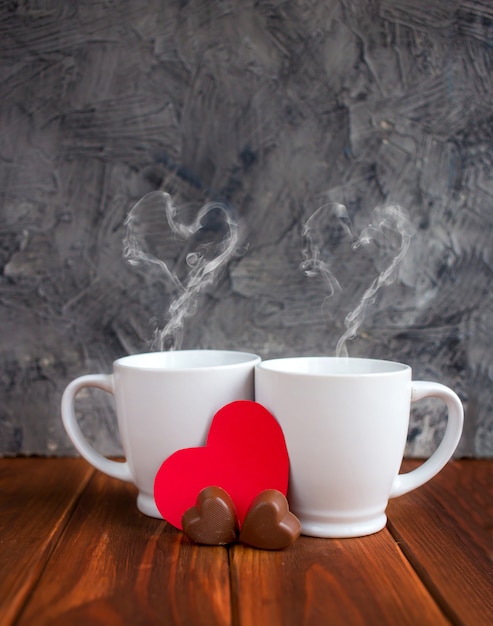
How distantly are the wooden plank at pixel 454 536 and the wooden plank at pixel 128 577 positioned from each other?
182 millimetres

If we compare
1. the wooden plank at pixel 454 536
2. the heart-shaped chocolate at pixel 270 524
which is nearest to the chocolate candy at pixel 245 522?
the heart-shaped chocolate at pixel 270 524

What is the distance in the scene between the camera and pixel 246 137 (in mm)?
952

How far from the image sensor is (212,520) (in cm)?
66

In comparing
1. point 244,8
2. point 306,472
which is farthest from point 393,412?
point 244,8

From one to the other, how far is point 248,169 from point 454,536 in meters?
0.54

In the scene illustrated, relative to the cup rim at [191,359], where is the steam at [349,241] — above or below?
above

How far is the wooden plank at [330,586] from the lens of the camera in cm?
52

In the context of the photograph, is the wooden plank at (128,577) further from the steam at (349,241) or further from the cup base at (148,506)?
the steam at (349,241)

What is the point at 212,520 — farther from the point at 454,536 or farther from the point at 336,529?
the point at 454,536

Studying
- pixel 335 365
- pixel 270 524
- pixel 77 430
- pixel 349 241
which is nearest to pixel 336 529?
pixel 270 524

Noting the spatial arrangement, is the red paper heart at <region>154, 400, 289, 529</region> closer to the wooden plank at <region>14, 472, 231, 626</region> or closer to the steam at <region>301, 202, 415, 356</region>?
the wooden plank at <region>14, 472, 231, 626</region>

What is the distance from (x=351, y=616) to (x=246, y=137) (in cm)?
65

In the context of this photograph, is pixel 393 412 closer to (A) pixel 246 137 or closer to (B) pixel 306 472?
(B) pixel 306 472

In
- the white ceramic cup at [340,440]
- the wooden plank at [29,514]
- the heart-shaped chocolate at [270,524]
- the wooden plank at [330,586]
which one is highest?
the white ceramic cup at [340,440]
